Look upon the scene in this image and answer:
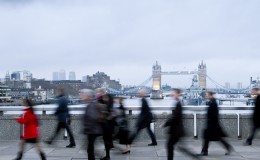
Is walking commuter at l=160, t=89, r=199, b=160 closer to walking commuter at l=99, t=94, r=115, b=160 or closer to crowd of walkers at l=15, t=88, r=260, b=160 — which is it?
crowd of walkers at l=15, t=88, r=260, b=160

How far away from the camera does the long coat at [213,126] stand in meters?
11.4

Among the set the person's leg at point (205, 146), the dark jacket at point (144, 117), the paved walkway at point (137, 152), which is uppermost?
the dark jacket at point (144, 117)

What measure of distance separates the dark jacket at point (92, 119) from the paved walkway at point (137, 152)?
68.5 inches

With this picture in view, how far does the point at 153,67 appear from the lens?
113000mm

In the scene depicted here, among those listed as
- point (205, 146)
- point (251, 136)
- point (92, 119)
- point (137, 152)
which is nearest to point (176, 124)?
point (92, 119)

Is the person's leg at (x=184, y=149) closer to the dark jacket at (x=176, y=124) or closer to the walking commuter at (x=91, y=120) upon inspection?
the dark jacket at (x=176, y=124)

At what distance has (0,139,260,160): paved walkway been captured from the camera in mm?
11523

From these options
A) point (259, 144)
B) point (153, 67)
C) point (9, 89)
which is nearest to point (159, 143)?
point (259, 144)

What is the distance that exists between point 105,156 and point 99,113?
209cm

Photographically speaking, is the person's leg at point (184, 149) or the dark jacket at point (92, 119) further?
the person's leg at point (184, 149)

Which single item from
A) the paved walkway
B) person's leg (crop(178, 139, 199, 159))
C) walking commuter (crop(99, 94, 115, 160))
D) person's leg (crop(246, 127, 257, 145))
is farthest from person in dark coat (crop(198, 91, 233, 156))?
walking commuter (crop(99, 94, 115, 160))

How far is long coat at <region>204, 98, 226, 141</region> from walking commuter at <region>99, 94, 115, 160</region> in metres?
2.27

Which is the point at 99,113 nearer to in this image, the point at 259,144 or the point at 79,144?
the point at 79,144

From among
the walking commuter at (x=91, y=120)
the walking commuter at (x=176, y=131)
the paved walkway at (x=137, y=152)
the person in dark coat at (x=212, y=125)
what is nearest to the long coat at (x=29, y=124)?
the walking commuter at (x=91, y=120)
